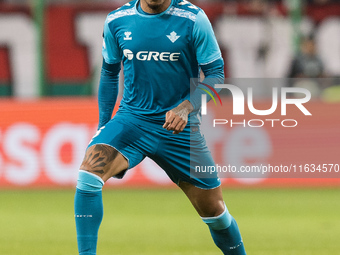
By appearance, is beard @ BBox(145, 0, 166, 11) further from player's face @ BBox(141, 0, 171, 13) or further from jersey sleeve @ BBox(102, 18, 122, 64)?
jersey sleeve @ BBox(102, 18, 122, 64)

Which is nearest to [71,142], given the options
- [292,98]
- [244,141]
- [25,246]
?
[244,141]

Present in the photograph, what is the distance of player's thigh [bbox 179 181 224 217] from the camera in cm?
579

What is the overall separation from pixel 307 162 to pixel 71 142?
3.78 metres

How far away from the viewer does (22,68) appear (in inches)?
647

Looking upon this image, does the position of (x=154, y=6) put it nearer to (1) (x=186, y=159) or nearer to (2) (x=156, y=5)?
(2) (x=156, y=5)

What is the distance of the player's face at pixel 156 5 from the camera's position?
18.4ft

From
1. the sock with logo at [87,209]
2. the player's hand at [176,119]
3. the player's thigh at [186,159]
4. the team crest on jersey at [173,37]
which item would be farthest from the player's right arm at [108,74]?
the sock with logo at [87,209]

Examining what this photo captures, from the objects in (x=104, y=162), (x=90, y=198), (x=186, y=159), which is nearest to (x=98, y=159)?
(x=104, y=162)

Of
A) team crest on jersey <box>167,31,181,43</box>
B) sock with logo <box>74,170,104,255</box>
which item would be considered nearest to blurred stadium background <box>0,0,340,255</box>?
sock with logo <box>74,170,104,255</box>

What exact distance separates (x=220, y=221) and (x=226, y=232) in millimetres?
131

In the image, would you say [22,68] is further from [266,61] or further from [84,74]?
[266,61]

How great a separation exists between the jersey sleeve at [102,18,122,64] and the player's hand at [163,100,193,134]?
2.29 feet

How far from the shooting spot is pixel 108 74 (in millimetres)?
6008

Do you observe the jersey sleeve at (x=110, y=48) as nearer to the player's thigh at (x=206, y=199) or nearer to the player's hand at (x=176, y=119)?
the player's hand at (x=176, y=119)
